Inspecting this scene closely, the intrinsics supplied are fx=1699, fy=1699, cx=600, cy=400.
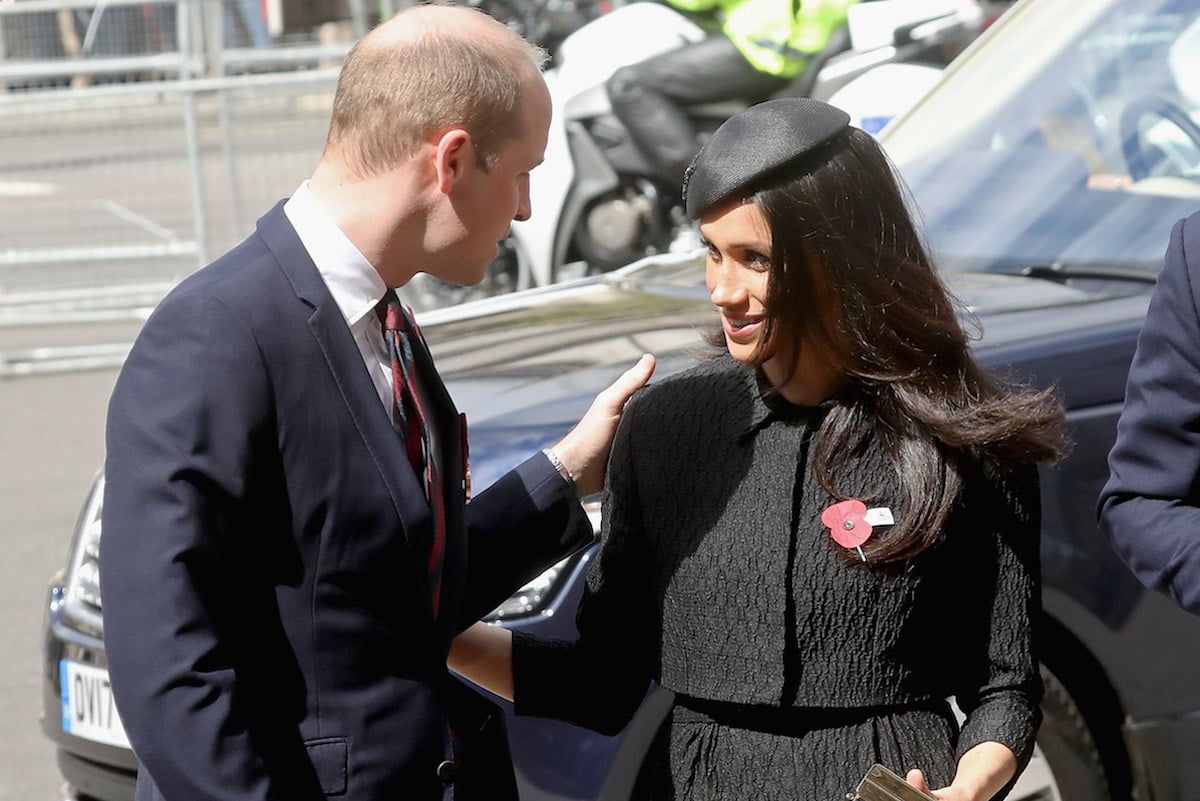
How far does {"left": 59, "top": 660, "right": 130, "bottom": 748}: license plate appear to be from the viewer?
3445 millimetres

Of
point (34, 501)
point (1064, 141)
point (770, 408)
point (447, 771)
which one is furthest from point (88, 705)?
Result: point (34, 501)

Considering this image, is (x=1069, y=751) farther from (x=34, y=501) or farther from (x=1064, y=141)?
(x=34, y=501)

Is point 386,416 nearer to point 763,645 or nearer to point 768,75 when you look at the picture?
point 763,645

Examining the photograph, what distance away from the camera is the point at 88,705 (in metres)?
3.50

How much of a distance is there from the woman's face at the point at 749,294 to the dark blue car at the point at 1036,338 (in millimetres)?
247

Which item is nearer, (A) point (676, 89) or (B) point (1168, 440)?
(B) point (1168, 440)

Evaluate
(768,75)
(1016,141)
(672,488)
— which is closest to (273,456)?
(672,488)

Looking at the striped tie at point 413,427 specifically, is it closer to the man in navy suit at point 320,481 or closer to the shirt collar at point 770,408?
the man in navy suit at point 320,481

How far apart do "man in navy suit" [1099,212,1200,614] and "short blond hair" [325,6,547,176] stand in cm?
82

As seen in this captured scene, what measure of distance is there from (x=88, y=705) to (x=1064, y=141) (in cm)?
252

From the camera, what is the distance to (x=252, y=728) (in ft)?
5.82

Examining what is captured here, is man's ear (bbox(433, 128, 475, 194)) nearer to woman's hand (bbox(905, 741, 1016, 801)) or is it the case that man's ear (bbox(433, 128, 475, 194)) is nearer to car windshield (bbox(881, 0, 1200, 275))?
woman's hand (bbox(905, 741, 1016, 801))

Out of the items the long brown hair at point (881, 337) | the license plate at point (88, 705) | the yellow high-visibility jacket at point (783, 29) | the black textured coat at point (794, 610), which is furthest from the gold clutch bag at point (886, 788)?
the yellow high-visibility jacket at point (783, 29)

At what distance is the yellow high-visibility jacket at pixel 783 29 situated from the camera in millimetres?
7836
